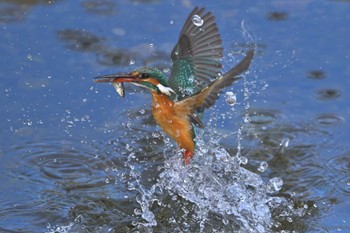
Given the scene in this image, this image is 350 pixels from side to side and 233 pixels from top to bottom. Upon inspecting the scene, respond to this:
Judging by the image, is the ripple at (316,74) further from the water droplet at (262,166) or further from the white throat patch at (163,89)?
the white throat patch at (163,89)

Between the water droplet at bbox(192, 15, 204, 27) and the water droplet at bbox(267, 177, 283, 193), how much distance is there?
3.45 ft

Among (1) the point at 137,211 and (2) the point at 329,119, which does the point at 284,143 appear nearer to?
(2) the point at 329,119

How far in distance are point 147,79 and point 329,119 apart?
1.86 metres

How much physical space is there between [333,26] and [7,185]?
3146mm

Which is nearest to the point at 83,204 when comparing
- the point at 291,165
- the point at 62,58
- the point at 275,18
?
the point at 291,165

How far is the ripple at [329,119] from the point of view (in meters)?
6.54

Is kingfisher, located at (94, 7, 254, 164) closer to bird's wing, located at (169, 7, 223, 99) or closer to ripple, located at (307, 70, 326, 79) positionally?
Answer: bird's wing, located at (169, 7, 223, 99)

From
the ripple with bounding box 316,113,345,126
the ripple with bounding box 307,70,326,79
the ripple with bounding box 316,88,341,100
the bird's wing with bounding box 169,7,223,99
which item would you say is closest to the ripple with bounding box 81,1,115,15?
the ripple with bounding box 307,70,326,79

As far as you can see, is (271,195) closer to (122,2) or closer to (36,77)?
(36,77)

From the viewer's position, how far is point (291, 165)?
6027 millimetres

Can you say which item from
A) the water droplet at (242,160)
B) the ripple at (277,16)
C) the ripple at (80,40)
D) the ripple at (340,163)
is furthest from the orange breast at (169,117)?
the ripple at (277,16)

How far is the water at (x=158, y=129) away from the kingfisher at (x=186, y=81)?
1.20ft

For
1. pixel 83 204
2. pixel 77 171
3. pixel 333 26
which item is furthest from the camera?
pixel 333 26

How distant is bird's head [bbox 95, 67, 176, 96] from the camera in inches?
201
